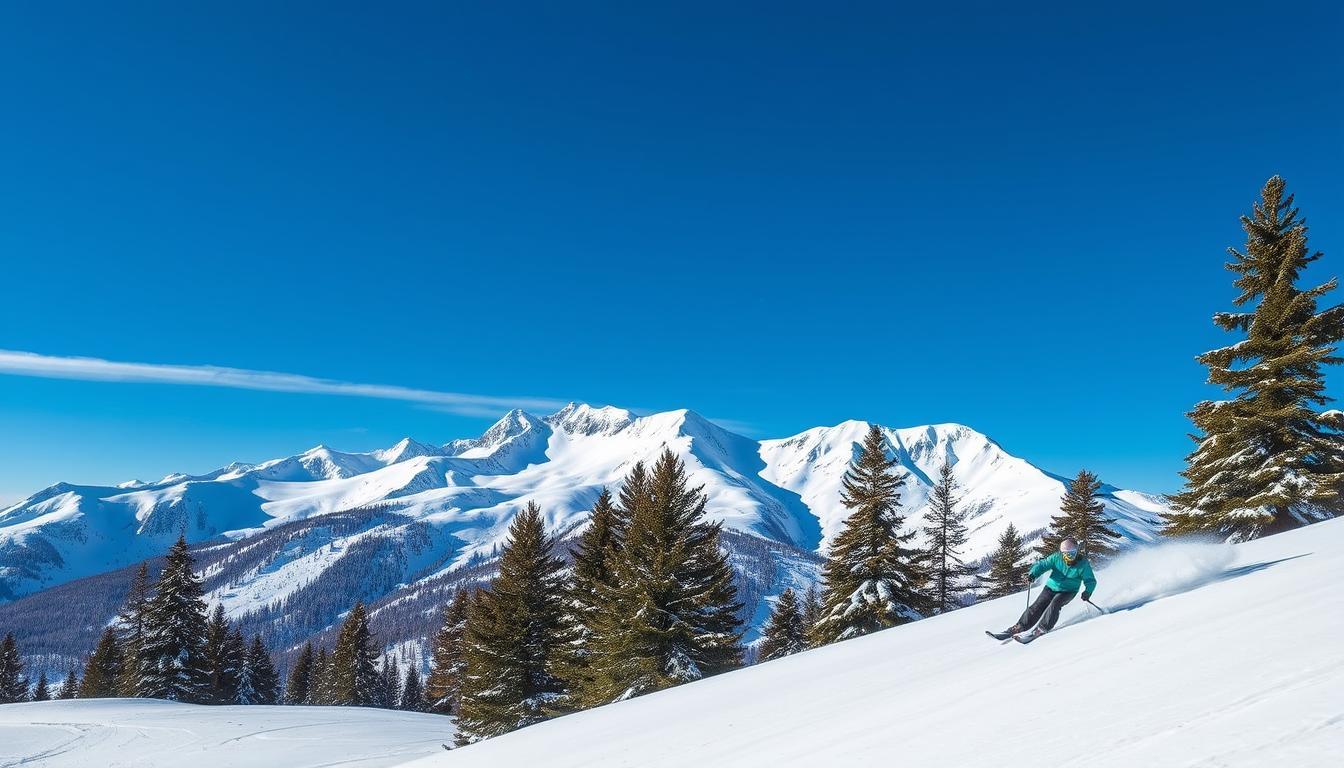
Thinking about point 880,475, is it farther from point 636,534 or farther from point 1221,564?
point 1221,564

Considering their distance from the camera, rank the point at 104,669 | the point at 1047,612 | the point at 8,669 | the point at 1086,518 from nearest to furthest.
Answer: the point at 1047,612 < the point at 1086,518 < the point at 104,669 < the point at 8,669

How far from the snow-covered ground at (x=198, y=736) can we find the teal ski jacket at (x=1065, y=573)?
19576mm

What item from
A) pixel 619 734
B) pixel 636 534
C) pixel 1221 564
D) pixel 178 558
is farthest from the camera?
pixel 178 558

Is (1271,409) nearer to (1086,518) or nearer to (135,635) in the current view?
(1086,518)

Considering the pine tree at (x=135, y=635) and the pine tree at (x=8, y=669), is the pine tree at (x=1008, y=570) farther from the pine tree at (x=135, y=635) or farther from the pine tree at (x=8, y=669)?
the pine tree at (x=8, y=669)

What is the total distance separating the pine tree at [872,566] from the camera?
24.8 metres

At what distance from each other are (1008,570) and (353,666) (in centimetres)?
5270

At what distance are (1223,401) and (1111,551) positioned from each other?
14.1m

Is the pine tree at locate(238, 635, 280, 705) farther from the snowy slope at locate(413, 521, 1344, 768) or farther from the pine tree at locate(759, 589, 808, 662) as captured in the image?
the snowy slope at locate(413, 521, 1344, 768)

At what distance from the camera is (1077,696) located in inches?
229

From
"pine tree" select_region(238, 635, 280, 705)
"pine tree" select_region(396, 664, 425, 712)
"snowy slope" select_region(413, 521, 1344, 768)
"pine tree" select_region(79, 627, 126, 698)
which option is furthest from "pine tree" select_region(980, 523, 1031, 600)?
"pine tree" select_region(79, 627, 126, 698)

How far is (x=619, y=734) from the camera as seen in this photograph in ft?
30.8

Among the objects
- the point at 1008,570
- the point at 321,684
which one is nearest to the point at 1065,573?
the point at 1008,570

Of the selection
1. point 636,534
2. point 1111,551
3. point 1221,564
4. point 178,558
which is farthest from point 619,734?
point 178,558
